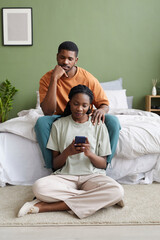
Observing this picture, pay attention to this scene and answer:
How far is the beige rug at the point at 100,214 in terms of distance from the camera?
→ 4.64ft

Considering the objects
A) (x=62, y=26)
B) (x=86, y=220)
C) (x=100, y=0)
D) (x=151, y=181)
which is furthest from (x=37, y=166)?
(x=100, y=0)

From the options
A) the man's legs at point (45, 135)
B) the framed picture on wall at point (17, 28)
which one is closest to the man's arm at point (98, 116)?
the man's legs at point (45, 135)

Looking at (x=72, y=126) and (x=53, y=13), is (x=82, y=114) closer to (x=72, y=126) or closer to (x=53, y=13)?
(x=72, y=126)

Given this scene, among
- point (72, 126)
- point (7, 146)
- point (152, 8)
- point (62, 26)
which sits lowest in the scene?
point (7, 146)

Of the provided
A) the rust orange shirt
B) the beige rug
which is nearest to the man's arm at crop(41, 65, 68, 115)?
the rust orange shirt

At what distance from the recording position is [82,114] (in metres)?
1.73

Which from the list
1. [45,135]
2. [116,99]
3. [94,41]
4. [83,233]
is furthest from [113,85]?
[83,233]

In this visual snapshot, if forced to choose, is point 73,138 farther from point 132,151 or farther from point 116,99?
point 116,99

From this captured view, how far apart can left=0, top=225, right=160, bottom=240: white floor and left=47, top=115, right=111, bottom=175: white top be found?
1.33ft

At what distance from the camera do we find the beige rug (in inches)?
55.7

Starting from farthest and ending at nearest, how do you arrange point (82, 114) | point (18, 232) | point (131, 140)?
point (131, 140) < point (82, 114) < point (18, 232)

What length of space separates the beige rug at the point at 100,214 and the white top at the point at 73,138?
0.89ft

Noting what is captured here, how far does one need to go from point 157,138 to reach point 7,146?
1125 mm

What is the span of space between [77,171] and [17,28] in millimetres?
2990
